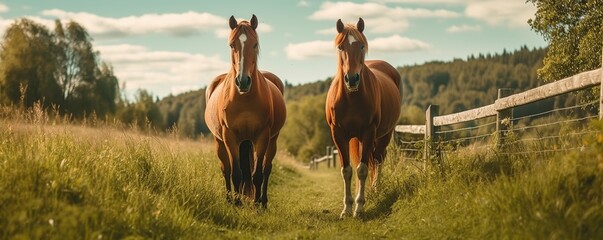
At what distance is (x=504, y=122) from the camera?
7.46 m

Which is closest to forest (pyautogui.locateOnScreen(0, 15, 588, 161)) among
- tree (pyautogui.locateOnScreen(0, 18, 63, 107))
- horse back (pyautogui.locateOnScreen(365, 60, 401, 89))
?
tree (pyautogui.locateOnScreen(0, 18, 63, 107))

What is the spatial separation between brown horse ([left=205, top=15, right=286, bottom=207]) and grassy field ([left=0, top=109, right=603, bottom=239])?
0.71 m

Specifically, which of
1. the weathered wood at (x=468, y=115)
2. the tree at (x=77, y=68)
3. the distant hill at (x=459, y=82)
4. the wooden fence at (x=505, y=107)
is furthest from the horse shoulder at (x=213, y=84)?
the distant hill at (x=459, y=82)

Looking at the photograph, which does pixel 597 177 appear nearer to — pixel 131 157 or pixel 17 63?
pixel 131 157

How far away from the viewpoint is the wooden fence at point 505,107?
561cm

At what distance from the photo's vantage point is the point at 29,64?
140 ft

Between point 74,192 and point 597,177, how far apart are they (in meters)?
4.23

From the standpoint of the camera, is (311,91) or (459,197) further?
(311,91)

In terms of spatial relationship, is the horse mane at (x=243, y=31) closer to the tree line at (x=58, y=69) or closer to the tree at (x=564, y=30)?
the tree at (x=564, y=30)

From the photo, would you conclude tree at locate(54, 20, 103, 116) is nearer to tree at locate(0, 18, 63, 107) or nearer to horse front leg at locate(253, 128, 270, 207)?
tree at locate(0, 18, 63, 107)

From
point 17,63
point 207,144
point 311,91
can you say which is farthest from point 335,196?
point 311,91

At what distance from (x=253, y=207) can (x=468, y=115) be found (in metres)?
3.85

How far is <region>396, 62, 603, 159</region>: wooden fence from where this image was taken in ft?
18.4

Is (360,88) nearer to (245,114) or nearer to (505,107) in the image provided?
(245,114)
